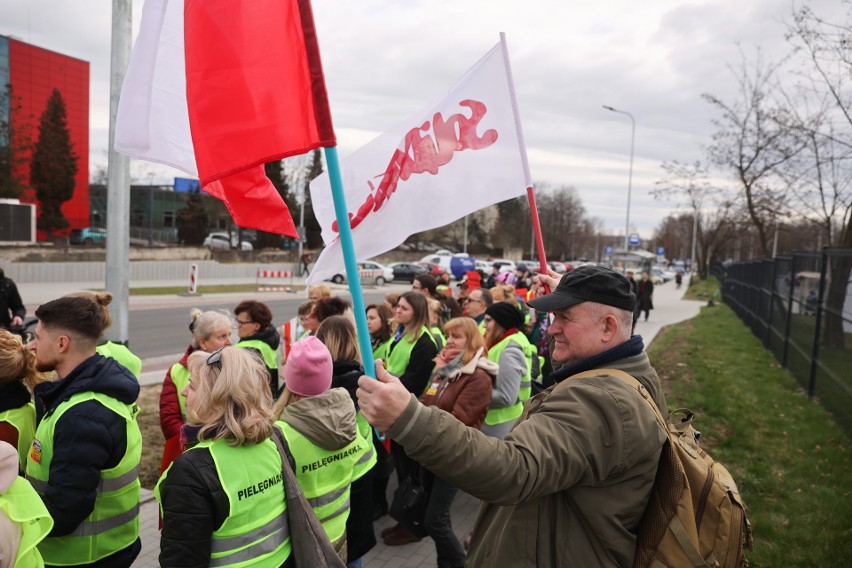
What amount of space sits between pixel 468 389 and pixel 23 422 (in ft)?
8.82

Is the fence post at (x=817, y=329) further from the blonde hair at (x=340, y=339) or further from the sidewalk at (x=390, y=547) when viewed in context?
the blonde hair at (x=340, y=339)

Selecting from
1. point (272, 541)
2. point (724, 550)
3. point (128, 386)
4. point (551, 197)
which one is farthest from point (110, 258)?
point (551, 197)

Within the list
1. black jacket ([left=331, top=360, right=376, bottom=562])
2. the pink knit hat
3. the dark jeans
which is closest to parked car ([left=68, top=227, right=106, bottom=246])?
the dark jeans

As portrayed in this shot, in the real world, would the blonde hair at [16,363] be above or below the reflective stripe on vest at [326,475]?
above

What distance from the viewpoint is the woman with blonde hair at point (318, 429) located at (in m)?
2.91

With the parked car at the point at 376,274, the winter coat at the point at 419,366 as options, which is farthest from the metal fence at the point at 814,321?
the parked car at the point at 376,274

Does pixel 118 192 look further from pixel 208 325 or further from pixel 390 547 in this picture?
pixel 390 547

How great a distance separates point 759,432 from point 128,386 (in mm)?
6966

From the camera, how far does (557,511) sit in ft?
6.13

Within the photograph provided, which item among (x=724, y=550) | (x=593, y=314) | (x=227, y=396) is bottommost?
(x=724, y=550)

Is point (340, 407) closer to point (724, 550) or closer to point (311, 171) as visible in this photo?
point (724, 550)

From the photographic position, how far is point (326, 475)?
3.01 metres

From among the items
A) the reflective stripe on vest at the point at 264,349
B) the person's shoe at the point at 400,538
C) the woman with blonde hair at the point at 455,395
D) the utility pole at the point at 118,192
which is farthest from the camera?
the utility pole at the point at 118,192

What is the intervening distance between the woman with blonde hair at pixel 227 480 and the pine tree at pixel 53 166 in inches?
1809
